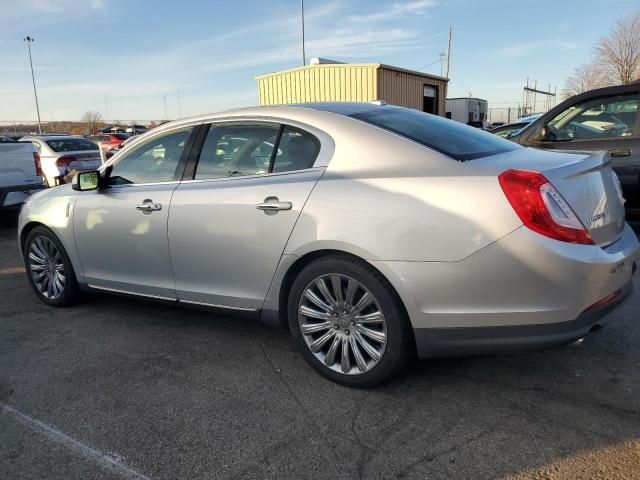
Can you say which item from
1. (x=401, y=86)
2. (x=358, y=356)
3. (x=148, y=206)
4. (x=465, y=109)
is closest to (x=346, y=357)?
(x=358, y=356)

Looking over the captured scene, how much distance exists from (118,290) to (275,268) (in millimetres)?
1595

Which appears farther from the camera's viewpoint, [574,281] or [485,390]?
[485,390]

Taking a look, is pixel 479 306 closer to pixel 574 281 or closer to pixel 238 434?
pixel 574 281

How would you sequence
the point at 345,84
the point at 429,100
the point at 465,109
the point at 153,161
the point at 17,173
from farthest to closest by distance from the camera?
the point at 465,109 < the point at 429,100 < the point at 345,84 < the point at 17,173 < the point at 153,161

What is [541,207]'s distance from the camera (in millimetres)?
2387

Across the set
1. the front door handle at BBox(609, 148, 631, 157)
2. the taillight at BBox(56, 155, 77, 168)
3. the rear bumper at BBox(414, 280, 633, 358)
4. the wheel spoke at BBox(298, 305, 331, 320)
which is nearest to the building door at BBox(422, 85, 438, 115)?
the taillight at BBox(56, 155, 77, 168)

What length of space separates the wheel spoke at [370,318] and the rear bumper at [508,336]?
202 mm

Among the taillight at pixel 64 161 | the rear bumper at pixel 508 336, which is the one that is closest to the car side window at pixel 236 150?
the rear bumper at pixel 508 336

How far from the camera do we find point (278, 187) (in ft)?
10.1

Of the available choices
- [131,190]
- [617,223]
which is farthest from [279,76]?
[617,223]

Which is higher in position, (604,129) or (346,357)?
(604,129)

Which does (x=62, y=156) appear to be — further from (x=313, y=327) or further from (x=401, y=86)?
(x=401, y=86)

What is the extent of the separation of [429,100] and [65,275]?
22.6m

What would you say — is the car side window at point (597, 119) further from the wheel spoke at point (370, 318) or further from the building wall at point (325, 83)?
the building wall at point (325, 83)
